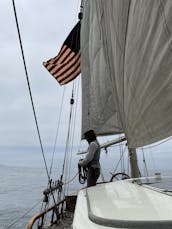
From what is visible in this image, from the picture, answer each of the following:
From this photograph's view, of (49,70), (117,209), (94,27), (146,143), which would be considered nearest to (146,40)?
(146,143)

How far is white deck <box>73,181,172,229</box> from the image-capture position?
6.97ft

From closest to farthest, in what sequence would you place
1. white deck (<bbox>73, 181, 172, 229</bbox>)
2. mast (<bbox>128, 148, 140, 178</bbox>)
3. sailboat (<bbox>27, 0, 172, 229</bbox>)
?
white deck (<bbox>73, 181, 172, 229</bbox>), sailboat (<bbox>27, 0, 172, 229</bbox>), mast (<bbox>128, 148, 140, 178</bbox>)

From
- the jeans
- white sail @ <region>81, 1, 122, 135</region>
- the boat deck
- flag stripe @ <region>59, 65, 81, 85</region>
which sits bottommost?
the boat deck

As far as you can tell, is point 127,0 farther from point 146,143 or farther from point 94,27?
point 94,27

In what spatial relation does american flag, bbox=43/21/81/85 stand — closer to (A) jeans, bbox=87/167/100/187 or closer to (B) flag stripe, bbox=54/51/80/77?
(B) flag stripe, bbox=54/51/80/77

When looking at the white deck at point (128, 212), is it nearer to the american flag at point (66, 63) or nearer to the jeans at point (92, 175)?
the jeans at point (92, 175)

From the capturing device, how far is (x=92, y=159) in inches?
276

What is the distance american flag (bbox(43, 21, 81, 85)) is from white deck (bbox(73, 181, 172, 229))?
8.92 m

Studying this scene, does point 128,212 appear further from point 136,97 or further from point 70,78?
point 70,78

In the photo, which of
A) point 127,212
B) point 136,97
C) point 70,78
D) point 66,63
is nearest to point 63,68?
point 66,63

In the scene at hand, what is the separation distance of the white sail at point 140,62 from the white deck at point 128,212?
98cm

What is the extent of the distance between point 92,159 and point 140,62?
315 cm

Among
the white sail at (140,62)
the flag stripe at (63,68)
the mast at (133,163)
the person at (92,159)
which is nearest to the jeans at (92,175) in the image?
the person at (92,159)

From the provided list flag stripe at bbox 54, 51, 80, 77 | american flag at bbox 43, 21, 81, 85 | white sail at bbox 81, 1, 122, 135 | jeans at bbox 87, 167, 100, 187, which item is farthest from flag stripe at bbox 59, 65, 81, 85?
jeans at bbox 87, 167, 100, 187
